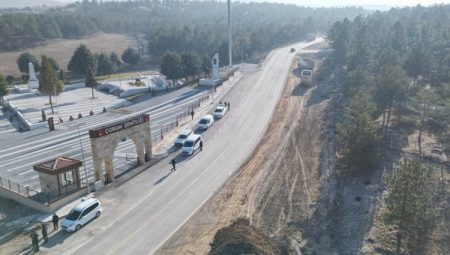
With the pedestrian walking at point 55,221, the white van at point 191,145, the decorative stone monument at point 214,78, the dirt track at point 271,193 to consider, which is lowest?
the dirt track at point 271,193

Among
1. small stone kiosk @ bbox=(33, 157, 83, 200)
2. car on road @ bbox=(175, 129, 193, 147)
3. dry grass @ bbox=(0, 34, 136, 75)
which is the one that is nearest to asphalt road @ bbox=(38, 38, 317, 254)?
car on road @ bbox=(175, 129, 193, 147)

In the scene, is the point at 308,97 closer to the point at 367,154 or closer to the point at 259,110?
the point at 259,110

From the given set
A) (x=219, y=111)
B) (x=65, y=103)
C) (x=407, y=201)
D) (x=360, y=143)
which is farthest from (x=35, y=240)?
(x=65, y=103)

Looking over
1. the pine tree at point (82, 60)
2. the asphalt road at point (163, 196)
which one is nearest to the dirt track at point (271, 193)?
the asphalt road at point (163, 196)

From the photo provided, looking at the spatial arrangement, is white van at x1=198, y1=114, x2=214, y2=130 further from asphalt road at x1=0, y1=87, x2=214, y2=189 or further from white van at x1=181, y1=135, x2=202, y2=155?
white van at x1=181, y1=135, x2=202, y2=155

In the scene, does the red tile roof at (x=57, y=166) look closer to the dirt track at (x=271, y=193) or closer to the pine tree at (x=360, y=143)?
the dirt track at (x=271, y=193)

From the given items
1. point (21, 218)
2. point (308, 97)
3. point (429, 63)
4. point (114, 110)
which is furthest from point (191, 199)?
point (429, 63)

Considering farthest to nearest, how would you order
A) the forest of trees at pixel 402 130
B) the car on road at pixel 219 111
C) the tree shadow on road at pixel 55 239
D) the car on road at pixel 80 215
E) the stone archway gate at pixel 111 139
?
the car on road at pixel 219 111, the stone archway gate at pixel 111 139, the car on road at pixel 80 215, the tree shadow on road at pixel 55 239, the forest of trees at pixel 402 130
